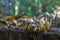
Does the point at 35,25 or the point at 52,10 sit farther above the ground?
the point at 52,10

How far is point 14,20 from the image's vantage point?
1290mm

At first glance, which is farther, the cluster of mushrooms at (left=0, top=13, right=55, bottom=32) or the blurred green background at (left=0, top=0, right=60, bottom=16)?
the blurred green background at (left=0, top=0, right=60, bottom=16)

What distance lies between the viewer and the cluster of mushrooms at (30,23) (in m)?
1.14

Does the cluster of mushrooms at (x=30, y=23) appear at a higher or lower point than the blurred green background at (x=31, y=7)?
lower

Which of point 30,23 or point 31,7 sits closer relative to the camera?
point 30,23

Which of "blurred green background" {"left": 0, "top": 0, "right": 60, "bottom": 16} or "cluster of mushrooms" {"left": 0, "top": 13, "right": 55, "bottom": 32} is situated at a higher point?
"blurred green background" {"left": 0, "top": 0, "right": 60, "bottom": 16}

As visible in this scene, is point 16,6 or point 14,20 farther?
point 16,6

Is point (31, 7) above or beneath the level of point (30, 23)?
above

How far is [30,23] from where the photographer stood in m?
1.17

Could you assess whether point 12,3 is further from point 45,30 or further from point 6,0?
point 45,30

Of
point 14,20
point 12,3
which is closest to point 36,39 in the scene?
point 14,20

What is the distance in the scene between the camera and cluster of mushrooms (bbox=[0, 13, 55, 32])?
3.74 feet

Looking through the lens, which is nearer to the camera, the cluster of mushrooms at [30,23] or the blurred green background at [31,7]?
the cluster of mushrooms at [30,23]

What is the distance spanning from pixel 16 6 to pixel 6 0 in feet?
0.39
